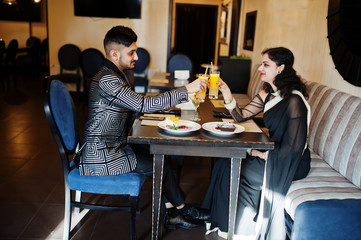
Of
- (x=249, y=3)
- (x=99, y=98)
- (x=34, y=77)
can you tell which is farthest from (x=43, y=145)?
(x=34, y=77)

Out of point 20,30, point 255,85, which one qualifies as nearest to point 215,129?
point 255,85

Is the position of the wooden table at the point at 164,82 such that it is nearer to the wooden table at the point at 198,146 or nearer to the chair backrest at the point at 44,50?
the wooden table at the point at 198,146

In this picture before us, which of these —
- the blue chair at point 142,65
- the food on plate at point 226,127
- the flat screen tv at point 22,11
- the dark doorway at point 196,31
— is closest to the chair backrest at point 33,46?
the flat screen tv at point 22,11

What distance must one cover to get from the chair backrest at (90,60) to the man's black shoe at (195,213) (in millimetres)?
4432

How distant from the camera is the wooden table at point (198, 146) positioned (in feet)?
6.25

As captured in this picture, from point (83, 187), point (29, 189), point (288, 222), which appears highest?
point (83, 187)

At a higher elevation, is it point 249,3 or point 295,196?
point 249,3

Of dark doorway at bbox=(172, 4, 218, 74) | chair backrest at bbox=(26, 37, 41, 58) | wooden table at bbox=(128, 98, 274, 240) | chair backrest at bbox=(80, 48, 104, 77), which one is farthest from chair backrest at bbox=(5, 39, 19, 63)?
wooden table at bbox=(128, 98, 274, 240)

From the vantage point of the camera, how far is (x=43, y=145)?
13.3 feet

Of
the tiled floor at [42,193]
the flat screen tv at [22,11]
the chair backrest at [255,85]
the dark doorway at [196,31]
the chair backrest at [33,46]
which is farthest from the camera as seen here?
the flat screen tv at [22,11]

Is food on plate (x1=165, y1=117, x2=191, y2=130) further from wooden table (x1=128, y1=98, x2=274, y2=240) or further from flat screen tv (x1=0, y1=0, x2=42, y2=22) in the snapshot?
flat screen tv (x1=0, y1=0, x2=42, y2=22)

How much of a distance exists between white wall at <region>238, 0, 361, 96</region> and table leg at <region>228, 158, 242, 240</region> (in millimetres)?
1268

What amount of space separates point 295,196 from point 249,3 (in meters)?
4.80

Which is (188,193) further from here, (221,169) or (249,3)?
(249,3)
